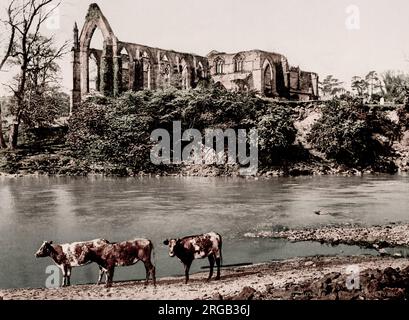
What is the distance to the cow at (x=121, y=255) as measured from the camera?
6328 mm

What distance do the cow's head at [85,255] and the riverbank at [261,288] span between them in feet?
1.10

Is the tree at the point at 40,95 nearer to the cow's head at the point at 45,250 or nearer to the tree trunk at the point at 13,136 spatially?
the tree trunk at the point at 13,136

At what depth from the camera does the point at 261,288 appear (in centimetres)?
618

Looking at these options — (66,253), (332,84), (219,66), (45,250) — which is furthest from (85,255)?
(219,66)

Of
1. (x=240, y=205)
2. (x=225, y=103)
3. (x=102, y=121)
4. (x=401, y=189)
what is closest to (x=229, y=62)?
(x=225, y=103)

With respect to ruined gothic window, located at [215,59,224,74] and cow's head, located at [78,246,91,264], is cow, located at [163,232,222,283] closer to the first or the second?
cow's head, located at [78,246,91,264]

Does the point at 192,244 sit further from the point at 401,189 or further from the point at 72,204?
the point at 401,189

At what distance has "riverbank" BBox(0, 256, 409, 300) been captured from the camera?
6.07 m

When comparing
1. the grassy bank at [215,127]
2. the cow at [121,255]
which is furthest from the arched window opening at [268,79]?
the cow at [121,255]

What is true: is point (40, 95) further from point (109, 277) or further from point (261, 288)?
point (261, 288)

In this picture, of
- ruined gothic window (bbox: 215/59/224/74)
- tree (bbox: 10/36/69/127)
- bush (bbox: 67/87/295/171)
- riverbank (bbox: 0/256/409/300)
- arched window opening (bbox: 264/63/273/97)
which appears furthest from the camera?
ruined gothic window (bbox: 215/59/224/74)

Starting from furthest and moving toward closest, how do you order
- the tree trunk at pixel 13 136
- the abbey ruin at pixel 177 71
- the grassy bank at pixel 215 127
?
1. the abbey ruin at pixel 177 71
2. the tree trunk at pixel 13 136
3. the grassy bank at pixel 215 127

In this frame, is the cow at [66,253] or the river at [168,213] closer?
the cow at [66,253]

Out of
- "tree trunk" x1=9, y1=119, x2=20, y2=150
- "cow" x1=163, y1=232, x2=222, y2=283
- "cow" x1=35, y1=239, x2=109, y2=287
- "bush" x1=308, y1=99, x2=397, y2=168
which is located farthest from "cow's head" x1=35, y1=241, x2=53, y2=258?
"bush" x1=308, y1=99, x2=397, y2=168
